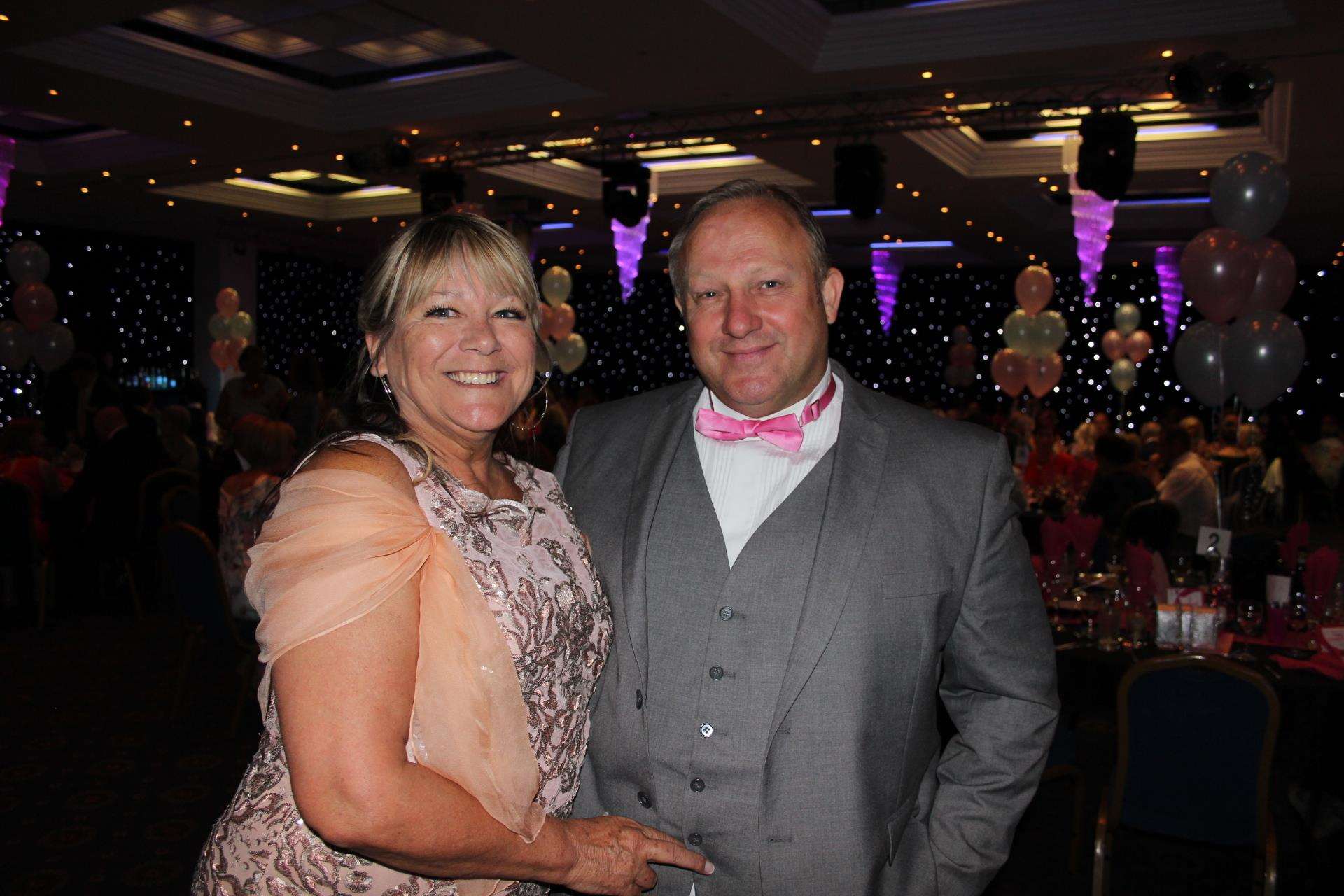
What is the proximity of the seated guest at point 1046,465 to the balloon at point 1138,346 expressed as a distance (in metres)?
6.15

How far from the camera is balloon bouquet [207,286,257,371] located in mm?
13703

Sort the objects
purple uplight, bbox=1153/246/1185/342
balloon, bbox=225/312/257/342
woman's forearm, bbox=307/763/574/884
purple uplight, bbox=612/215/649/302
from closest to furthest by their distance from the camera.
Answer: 1. woman's forearm, bbox=307/763/574/884
2. purple uplight, bbox=612/215/649/302
3. balloon, bbox=225/312/257/342
4. purple uplight, bbox=1153/246/1185/342

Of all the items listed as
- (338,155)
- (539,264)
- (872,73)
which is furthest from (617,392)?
(872,73)

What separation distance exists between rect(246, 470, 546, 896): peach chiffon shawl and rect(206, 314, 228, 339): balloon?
13.7m

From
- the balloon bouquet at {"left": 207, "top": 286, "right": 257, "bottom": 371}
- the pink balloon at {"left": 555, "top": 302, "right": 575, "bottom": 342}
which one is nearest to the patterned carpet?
the pink balloon at {"left": 555, "top": 302, "right": 575, "bottom": 342}

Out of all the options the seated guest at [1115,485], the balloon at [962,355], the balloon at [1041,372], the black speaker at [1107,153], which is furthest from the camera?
the balloon at [962,355]

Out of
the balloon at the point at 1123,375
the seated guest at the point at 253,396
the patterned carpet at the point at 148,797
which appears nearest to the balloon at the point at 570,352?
the seated guest at the point at 253,396

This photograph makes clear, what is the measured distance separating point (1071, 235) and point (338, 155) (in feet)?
32.2

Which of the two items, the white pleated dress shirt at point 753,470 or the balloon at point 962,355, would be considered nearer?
the white pleated dress shirt at point 753,470

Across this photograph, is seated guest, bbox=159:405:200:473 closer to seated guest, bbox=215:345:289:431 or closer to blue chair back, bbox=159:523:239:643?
seated guest, bbox=215:345:289:431

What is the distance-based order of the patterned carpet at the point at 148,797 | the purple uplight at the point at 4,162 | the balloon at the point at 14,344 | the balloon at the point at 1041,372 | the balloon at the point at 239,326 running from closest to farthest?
the patterned carpet at the point at 148,797, the purple uplight at the point at 4,162, the balloon at the point at 14,344, the balloon at the point at 1041,372, the balloon at the point at 239,326

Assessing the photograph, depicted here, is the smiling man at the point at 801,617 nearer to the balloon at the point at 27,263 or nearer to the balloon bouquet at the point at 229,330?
the balloon at the point at 27,263

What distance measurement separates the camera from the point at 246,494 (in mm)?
4805

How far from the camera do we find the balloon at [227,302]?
13781 mm
